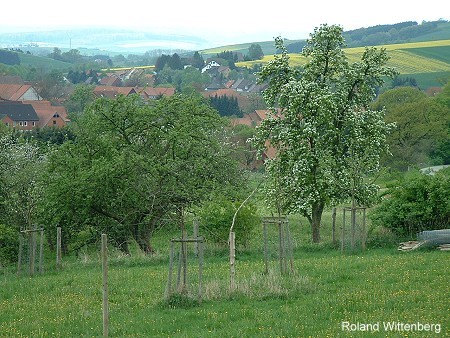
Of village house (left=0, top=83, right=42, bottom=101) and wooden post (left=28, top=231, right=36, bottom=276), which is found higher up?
wooden post (left=28, top=231, right=36, bottom=276)

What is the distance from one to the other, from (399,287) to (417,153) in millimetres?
57662

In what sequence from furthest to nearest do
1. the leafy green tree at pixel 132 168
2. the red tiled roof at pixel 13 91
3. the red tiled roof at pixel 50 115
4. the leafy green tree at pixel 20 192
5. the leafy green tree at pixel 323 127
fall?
the red tiled roof at pixel 13 91, the red tiled roof at pixel 50 115, the leafy green tree at pixel 20 192, the leafy green tree at pixel 323 127, the leafy green tree at pixel 132 168

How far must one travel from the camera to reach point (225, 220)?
27797mm

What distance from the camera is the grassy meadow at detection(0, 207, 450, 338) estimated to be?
1313cm

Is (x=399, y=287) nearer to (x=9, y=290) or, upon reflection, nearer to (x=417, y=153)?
(x=9, y=290)

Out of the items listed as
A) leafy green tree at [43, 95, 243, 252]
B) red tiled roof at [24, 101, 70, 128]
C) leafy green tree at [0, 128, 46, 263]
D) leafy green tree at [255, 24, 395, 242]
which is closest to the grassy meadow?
leafy green tree at [43, 95, 243, 252]

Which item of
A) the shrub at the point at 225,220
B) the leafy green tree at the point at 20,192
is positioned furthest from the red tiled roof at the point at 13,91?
the shrub at the point at 225,220

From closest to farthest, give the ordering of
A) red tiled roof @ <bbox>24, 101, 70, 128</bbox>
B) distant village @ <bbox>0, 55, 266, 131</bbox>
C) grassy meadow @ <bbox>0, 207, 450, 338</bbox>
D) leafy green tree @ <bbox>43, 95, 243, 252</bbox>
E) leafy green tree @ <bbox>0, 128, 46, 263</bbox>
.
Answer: grassy meadow @ <bbox>0, 207, 450, 338</bbox> < leafy green tree @ <bbox>43, 95, 243, 252</bbox> < leafy green tree @ <bbox>0, 128, 46, 263</bbox> < red tiled roof @ <bbox>24, 101, 70, 128</bbox> < distant village @ <bbox>0, 55, 266, 131</bbox>

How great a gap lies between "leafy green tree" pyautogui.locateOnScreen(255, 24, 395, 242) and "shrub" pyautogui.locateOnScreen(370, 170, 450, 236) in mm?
2153

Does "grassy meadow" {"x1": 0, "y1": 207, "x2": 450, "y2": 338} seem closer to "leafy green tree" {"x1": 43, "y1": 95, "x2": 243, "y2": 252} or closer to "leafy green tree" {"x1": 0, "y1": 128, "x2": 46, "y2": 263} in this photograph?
"leafy green tree" {"x1": 43, "y1": 95, "x2": 243, "y2": 252}

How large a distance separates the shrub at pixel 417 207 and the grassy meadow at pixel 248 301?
3.20m

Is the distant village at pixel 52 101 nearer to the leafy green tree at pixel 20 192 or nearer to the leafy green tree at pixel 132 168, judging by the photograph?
the leafy green tree at pixel 20 192

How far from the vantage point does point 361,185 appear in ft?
94.8

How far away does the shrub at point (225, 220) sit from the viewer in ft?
90.4
